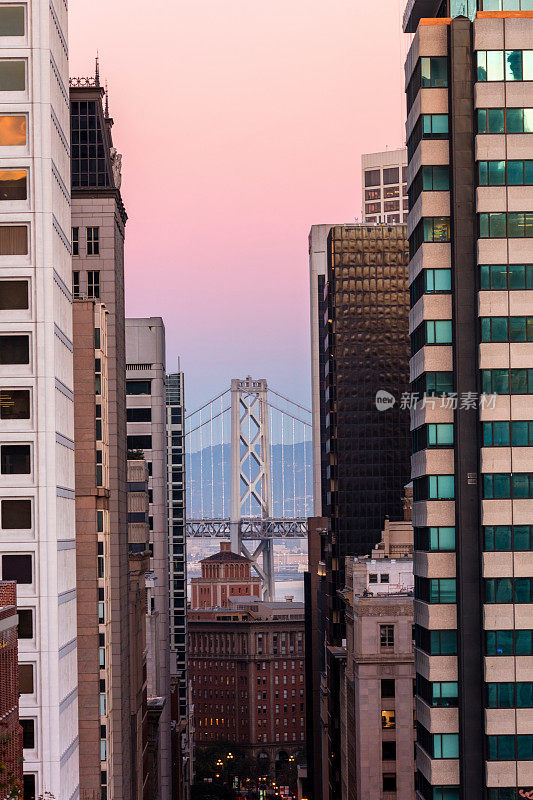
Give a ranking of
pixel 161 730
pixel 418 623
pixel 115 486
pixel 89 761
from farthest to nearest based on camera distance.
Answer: pixel 161 730 < pixel 115 486 < pixel 89 761 < pixel 418 623

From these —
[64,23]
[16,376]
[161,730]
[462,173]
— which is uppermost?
[64,23]

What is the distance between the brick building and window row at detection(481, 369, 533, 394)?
→ 36.3 meters

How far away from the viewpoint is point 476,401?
88.1 meters

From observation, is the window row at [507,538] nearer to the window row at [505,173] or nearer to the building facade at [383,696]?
the window row at [505,173]

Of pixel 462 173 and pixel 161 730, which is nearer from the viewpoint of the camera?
pixel 462 173

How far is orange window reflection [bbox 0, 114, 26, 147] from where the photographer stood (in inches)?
3076

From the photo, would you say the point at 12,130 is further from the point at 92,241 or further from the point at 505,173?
the point at 92,241

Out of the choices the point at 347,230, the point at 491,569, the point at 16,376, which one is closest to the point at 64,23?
the point at 16,376

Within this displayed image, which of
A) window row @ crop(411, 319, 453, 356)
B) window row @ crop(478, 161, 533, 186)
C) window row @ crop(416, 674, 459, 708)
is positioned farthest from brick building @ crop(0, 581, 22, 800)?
window row @ crop(478, 161, 533, 186)

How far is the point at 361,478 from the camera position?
19825 cm

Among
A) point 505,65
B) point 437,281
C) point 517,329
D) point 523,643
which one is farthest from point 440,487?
point 505,65

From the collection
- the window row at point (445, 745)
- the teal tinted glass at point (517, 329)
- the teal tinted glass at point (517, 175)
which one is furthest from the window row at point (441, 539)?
the teal tinted glass at point (517, 175)

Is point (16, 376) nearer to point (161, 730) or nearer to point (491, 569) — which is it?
point (491, 569)

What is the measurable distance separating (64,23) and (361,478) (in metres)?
119
